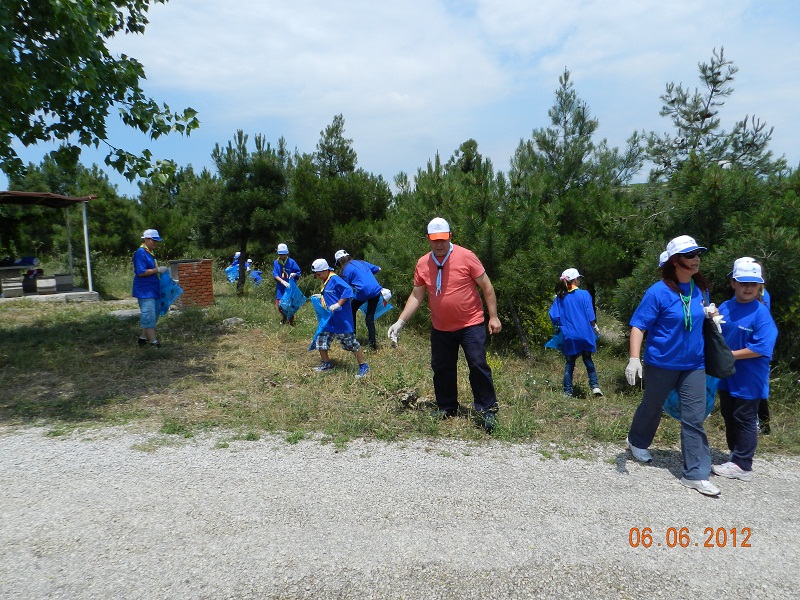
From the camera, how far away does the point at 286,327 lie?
31.0 ft

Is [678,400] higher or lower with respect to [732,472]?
higher

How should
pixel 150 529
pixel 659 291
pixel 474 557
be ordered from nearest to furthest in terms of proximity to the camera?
1. pixel 474 557
2. pixel 150 529
3. pixel 659 291

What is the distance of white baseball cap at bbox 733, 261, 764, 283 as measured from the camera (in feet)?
12.8

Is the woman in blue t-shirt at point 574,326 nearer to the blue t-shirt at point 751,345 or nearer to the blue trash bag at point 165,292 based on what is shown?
the blue t-shirt at point 751,345

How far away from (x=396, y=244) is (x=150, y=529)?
22.6 feet

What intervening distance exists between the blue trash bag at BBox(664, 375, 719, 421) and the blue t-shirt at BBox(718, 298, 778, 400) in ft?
0.21

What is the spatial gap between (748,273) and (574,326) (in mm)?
2519

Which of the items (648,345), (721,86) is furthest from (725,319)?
(721,86)

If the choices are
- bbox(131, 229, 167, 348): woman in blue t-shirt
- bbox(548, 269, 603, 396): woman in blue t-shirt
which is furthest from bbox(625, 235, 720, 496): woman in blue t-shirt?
bbox(131, 229, 167, 348): woman in blue t-shirt

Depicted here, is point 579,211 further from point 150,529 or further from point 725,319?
point 150,529

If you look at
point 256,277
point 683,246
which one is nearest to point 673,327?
point 683,246

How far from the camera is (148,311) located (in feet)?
25.2
